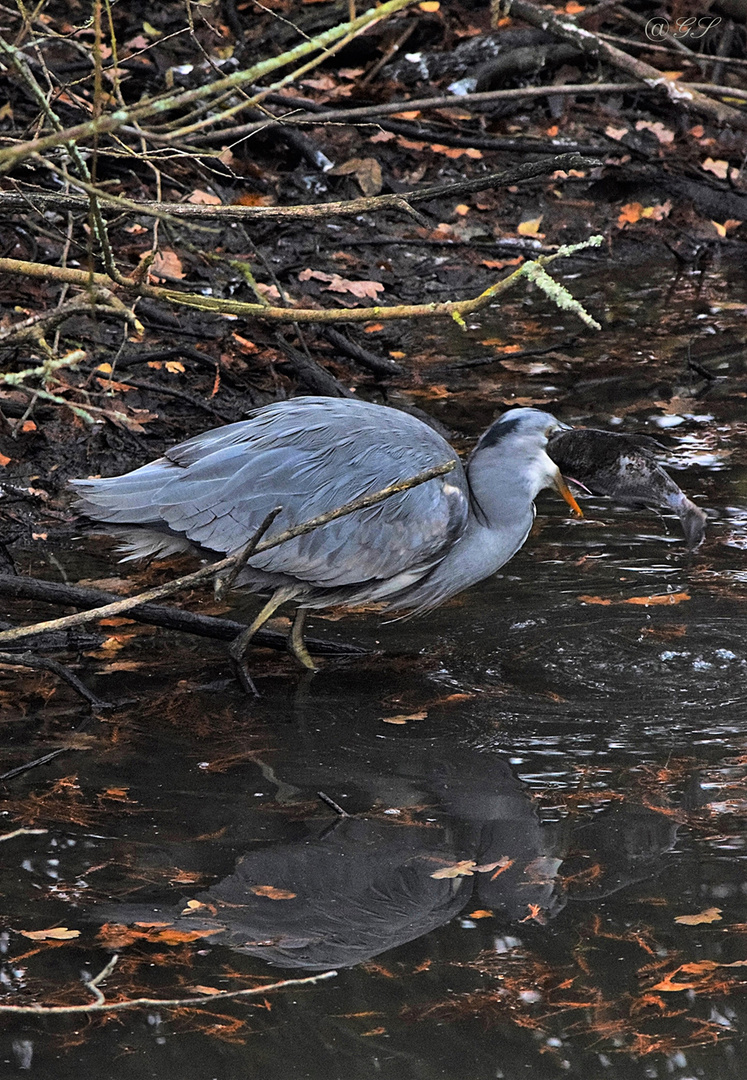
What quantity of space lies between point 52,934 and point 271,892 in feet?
1.91

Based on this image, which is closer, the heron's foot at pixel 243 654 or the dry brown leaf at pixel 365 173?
the heron's foot at pixel 243 654

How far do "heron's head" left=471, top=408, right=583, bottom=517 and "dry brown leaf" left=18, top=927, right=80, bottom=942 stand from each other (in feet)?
8.54

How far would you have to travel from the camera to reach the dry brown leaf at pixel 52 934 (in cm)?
340

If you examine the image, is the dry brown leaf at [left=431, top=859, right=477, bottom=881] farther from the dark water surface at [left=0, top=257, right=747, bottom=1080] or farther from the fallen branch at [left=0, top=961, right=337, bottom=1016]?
the fallen branch at [left=0, top=961, right=337, bottom=1016]

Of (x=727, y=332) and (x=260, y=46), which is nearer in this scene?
(x=727, y=332)

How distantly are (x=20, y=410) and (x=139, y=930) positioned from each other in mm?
4168

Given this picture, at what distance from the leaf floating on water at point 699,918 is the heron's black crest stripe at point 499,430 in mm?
2300

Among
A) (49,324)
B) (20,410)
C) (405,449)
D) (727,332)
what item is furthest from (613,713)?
(727,332)

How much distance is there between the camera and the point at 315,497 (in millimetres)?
5242

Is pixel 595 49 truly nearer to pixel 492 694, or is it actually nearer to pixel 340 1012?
pixel 492 694

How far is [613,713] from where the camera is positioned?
4.73m

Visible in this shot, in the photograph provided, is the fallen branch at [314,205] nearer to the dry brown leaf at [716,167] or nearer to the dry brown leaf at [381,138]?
the dry brown leaf at [381,138]

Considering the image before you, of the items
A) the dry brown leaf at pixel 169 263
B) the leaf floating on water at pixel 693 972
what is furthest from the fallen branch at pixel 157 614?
the dry brown leaf at pixel 169 263
